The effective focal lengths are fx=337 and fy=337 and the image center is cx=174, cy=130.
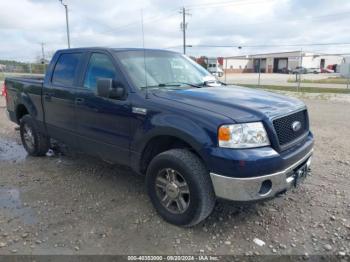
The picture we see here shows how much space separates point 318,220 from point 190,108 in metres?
1.86

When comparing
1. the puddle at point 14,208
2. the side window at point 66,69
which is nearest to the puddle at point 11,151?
the puddle at point 14,208

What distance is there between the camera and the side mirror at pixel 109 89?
3615 mm

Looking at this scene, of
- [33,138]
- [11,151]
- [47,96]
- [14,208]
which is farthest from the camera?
[11,151]

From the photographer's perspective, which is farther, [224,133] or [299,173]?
[299,173]

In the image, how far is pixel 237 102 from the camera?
3.39 m

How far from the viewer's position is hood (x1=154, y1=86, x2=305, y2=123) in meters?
3.14

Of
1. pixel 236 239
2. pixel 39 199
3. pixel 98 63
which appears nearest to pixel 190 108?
pixel 236 239

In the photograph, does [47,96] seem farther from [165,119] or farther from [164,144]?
[165,119]

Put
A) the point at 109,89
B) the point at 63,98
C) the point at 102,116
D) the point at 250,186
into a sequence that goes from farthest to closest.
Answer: the point at 63,98
the point at 102,116
the point at 109,89
the point at 250,186

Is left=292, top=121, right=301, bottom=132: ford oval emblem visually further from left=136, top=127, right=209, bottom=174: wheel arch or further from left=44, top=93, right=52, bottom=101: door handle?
left=44, top=93, right=52, bottom=101: door handle

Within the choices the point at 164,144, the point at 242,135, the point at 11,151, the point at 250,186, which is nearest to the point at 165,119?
the point at 164,144

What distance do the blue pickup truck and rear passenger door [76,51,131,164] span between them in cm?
1

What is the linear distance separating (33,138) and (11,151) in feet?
3.00

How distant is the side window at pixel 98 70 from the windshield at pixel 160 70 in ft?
0.58
